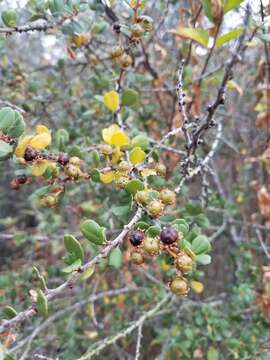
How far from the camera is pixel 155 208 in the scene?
31.5 inches

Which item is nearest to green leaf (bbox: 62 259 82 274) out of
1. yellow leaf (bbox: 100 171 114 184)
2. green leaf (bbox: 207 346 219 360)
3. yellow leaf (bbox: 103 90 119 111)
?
yellow leaf (bbox: 100 171 114 184)

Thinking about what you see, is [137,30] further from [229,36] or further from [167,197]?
[167,197]

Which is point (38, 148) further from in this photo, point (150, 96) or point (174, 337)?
point (150, 96)

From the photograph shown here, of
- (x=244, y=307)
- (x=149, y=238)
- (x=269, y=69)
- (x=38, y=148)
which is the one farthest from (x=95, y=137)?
(x=149, y=238)

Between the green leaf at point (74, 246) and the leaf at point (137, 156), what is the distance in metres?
0.23

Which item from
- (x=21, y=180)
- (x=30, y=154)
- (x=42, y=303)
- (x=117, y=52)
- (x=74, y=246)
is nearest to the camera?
(x=42, y=303)

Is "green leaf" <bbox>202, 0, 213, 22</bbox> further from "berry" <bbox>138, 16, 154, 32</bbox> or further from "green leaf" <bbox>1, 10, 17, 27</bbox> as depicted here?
"green leaf" <bbox>1, 10, 17, 27</bbox>

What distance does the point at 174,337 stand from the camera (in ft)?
5.85

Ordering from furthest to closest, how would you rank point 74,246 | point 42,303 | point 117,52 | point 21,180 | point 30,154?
point 117,52 < point 21,180 < point 30,154 < point 74,246 < point 42,303

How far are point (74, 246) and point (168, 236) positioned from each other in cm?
17

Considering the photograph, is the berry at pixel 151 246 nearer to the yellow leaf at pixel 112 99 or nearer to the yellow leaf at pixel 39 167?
the yellow leaf at pixel 39 167

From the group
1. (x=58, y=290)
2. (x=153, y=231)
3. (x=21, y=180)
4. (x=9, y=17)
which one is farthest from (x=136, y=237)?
(x=9, y=17)

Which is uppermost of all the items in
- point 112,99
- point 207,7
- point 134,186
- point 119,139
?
point 207,7

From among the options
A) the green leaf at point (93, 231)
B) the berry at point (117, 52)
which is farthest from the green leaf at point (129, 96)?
the green leaf at point (93, 231)
